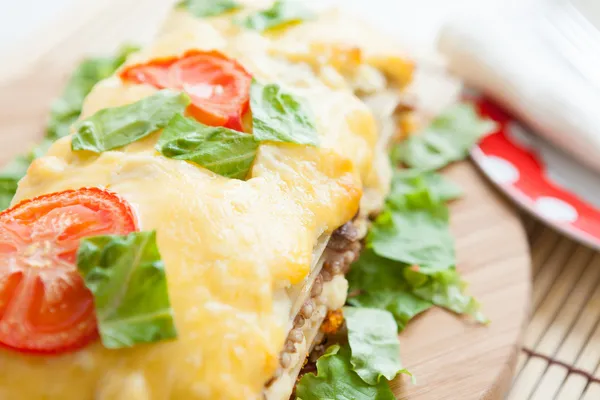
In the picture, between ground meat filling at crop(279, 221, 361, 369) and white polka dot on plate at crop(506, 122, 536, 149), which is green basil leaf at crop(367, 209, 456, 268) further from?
white polka dot on plate at crop(506, 122, 536, 149)

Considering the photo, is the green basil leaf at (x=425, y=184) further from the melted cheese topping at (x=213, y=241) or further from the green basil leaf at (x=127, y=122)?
the green basil leaf at (x=127, y=122)

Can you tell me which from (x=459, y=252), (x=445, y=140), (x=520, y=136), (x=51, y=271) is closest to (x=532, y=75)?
(x=520, y=136)

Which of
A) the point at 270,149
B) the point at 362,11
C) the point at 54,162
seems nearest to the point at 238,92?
the point at 270,149

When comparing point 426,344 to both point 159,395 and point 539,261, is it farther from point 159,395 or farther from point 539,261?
point 159,395

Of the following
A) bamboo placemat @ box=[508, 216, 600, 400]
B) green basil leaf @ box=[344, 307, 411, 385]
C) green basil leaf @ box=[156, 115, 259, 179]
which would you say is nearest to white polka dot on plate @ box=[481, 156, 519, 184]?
bamboo placemat @ box=[508, 216, 600, 400]

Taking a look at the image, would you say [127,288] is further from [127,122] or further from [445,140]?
[445,140]

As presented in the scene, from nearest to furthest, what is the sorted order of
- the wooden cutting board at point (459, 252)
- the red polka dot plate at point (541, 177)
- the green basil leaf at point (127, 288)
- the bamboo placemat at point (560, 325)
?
1. the green basil leaf at point (127, 288)
2. the wooden cutting board at point (459, 252)
3. the bamboo placemat at point (560, 325)
4. the red polka dot plate at point (541, 177)

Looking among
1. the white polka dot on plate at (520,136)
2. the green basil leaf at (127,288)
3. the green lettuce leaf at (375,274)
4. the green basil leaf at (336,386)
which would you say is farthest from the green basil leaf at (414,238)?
the green basil leaf at (127,288)
